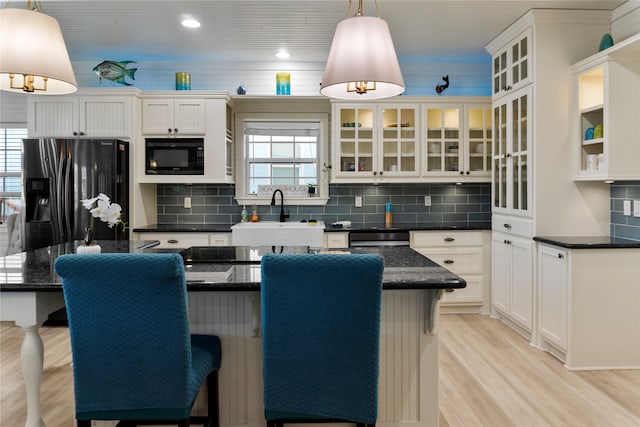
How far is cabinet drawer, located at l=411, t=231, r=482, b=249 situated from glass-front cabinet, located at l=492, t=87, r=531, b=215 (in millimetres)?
367

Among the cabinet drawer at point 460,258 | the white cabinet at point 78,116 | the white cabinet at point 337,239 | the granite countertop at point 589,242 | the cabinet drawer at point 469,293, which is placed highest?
the white cabinet at point 78,116

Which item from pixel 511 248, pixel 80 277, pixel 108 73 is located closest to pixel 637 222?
pixel 511 248

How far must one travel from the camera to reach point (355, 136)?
15.9ft

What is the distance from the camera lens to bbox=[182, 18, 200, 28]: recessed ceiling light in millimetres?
3869

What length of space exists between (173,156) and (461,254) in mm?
3162

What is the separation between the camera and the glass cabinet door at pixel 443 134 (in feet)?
15.9

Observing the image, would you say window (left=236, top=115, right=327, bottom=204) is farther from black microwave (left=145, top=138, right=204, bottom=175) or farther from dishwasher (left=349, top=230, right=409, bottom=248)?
dishwasher (left=349, top=230, right=409, bottom=248)

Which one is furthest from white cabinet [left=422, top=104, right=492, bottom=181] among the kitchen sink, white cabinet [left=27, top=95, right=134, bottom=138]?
white cabinet [left=27, top=95, right=134, bottom=138]

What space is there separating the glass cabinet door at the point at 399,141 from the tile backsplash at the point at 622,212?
1.88 metres

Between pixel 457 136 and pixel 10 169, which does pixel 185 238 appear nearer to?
pixel 10 169

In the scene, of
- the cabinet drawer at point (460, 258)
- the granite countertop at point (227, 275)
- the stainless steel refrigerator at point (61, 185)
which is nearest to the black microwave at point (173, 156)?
the stainless steel refrigerator at point (61, 185)

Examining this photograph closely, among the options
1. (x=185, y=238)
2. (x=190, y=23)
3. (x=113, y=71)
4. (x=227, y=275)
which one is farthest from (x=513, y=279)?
(x=113, y=71)

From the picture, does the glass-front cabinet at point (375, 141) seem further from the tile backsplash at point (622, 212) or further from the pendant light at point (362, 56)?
the pendant light at point (362, 56)

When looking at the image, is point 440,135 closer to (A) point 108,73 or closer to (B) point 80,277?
(A) point 108,73
